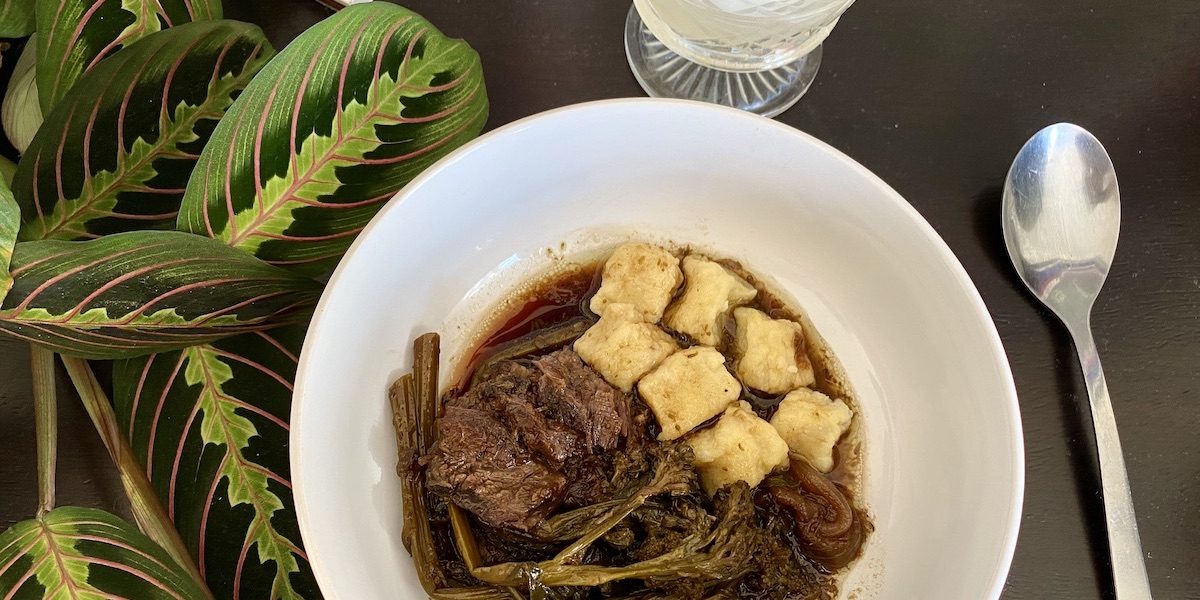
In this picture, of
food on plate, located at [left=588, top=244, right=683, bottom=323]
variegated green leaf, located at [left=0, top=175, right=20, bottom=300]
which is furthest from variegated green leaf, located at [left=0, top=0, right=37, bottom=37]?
food on plate, located at [left=588, top=244, right=683, bottom=323]

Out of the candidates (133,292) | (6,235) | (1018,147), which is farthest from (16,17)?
(1018,147)

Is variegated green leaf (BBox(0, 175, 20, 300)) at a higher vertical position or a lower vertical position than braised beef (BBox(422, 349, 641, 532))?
higher

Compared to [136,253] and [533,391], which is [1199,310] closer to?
[533,391]

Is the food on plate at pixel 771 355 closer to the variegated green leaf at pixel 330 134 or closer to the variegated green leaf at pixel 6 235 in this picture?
the variegated green leaf at pixel 330 134

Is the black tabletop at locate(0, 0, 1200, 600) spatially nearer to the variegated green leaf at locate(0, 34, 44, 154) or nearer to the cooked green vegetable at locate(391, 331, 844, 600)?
the variegated green leaf at locate(0, 34, 44, 154)

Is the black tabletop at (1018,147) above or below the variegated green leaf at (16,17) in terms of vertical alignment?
below

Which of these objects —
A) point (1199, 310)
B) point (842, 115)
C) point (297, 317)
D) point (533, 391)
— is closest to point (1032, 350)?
point (1199, 310)

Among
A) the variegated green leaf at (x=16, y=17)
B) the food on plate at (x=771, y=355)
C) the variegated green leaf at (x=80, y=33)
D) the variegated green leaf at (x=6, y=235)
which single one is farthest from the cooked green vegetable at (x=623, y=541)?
the variegated green leaf at (x=16, y=17)
